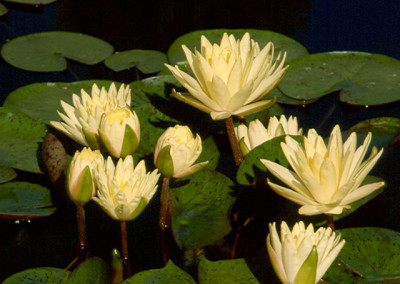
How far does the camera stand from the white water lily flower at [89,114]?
1.83 metres

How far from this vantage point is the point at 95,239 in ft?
6.47

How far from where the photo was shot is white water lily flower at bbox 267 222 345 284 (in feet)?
4.48

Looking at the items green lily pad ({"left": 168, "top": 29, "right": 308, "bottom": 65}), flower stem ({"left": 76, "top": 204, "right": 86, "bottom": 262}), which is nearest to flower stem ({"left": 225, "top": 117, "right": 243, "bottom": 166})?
flower stem ({"left": 76, "top": 204, "right": 86, "bottom": 262})

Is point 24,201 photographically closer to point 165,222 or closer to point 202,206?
point 165,222

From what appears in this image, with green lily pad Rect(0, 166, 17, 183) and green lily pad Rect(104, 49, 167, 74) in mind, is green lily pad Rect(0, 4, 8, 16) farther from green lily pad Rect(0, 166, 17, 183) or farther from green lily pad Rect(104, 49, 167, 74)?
green lily pad Rect(0, 166, 17, 183)

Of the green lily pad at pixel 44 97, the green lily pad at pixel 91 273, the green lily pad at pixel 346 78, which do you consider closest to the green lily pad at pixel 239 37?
the green lily pad at pixel 346 78

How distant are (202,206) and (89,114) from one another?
Answer: 53 cm

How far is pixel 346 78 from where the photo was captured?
108 inches

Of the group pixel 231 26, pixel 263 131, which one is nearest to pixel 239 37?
pixel 231 26

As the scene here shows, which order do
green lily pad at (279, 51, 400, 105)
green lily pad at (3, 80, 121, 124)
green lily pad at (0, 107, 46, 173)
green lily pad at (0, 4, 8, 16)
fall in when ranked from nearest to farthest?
green lily pad at (0, 107, 46, 173) < green lily pad at (3, 80, 121, 124) < green lily pad at (279, 51, 400, 105) < green lily pad at (0, 4, 8, 16)

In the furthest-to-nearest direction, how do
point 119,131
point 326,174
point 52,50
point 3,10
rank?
point 3,10, point 52,50, point 119,131, point 326,174

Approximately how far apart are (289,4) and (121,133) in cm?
234

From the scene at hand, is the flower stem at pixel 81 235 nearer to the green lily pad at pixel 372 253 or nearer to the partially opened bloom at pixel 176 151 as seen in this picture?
the partially opened bloom at pixel 176 151

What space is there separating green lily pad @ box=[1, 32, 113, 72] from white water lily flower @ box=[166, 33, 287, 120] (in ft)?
4.71
